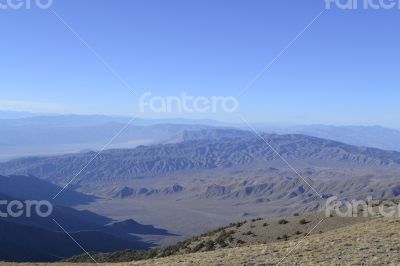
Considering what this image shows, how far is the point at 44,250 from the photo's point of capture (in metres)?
104

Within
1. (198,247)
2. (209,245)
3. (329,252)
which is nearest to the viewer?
(329,252)

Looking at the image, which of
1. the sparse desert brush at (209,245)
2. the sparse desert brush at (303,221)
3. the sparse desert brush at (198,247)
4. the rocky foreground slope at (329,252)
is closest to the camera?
the rocky foreground slope at (329,252)

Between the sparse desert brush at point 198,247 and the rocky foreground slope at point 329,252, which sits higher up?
the rocky foreground slope at point 329,252

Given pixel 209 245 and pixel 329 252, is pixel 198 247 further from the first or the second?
pixel 329 252

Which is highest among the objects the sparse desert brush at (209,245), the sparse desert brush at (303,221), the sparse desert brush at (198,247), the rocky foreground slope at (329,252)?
the rocky foreground slope at (329,252)

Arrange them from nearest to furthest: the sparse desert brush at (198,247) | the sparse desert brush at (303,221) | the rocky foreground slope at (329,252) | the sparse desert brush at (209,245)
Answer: the rocky foreground slope at (329,252), the sparse desert brush at (209,245), the sparse desert brush at (198,247), the sparse desert brush at (303,221)

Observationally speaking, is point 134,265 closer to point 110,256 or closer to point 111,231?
point 110,256

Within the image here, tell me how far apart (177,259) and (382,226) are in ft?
37.3

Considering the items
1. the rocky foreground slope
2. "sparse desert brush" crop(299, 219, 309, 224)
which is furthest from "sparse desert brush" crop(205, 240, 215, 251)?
"sparse desert brush" crop(299, 219, 309, 224)

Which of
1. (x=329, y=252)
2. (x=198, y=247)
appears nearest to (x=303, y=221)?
(x=198, y=247)

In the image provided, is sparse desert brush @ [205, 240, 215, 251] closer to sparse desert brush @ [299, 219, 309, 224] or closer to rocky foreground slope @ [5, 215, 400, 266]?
rocky foreground slope @ [5, 215, 400, 266]

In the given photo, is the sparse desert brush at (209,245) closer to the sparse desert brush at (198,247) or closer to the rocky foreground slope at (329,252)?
the sparse desert brush at (198,247)

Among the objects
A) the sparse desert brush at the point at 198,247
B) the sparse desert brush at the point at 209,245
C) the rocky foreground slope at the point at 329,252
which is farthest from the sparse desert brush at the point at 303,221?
the rocky foreground slope at the point at 329,252

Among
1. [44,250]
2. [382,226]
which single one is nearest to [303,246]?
[382,226]
